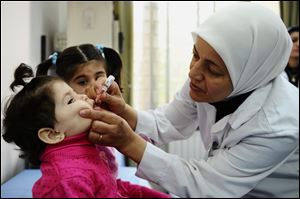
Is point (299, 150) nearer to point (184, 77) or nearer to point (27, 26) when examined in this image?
point (184, 77)

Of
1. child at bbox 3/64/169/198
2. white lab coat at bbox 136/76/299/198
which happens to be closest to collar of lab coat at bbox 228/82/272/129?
white lab coat at bbox 136/76/299/198

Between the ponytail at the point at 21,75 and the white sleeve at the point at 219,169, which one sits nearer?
the ponytail at the point at 21,75

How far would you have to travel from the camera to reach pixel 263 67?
709mm

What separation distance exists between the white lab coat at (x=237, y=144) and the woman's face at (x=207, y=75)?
0.22ft

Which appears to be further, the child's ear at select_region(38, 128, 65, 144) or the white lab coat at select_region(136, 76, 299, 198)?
the white lab coat at select_region(136, 76, 299, 198)

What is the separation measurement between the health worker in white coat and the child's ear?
165mm

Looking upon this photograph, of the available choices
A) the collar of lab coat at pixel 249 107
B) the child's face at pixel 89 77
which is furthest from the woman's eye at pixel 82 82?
the collar of lab coat at pixel 249 107

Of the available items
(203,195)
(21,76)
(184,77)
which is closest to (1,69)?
(21,76)

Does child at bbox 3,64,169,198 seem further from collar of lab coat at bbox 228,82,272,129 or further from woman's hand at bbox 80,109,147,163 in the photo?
collar of lab coat at bbox 228,82,272,129

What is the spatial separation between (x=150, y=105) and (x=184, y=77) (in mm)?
115

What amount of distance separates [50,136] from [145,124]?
0.32 metres

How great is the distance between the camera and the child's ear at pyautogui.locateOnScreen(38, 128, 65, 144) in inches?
14.9

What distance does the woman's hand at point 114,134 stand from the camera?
1.37 feet

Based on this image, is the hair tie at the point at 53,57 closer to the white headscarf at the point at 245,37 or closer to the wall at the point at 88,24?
the wall at the point at 88,24
